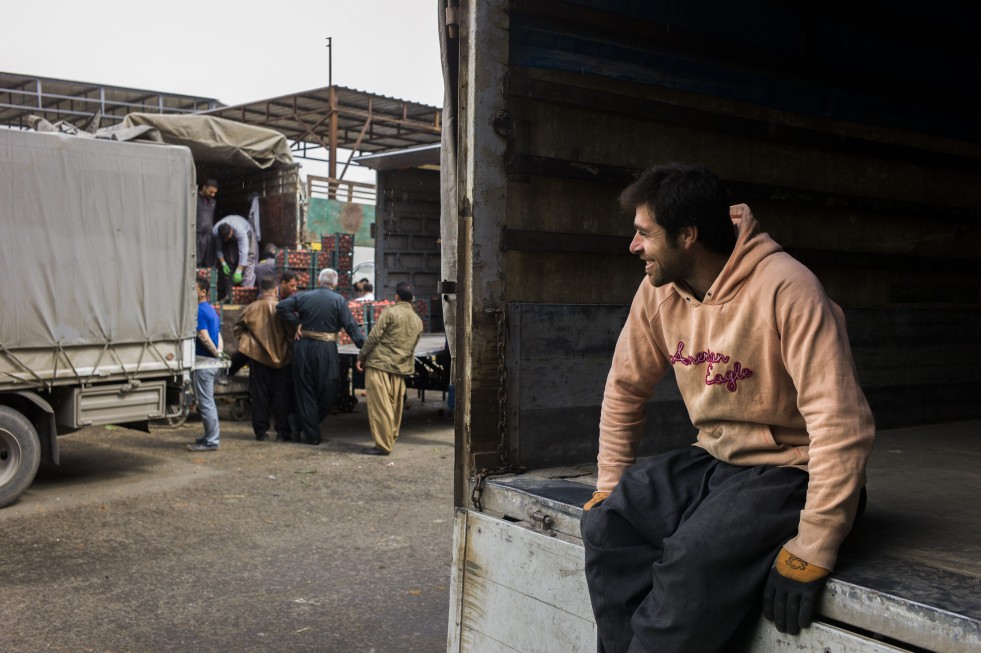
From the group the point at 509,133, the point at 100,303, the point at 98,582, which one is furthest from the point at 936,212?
the point at 100,303

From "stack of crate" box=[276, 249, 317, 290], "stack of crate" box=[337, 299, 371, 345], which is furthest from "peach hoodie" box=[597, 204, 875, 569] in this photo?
"stack of crate" box=[276, 249, 317, 290]

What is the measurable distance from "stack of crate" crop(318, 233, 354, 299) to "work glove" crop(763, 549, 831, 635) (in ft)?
41.3

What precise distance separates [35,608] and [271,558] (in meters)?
1.41

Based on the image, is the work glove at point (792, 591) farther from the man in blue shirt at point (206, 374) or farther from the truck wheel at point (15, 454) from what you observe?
the man in blue shirt at point (206, 374)

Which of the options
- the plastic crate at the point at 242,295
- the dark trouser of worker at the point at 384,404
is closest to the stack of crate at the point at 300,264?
the plastic crate at the point at 242,295

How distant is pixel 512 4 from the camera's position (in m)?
3.47

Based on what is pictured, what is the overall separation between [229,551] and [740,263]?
4.58 metres

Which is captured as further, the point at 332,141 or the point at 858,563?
the point at 332,141

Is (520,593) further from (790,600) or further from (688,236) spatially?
(688,236)

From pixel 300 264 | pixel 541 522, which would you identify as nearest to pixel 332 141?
pixel 300 264

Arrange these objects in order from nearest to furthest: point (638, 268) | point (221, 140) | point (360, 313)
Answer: point (638, 268) < point (221, 140) < point (360, 313)

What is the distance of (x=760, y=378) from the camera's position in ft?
7.93

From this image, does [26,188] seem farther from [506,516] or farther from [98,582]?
[506,516]

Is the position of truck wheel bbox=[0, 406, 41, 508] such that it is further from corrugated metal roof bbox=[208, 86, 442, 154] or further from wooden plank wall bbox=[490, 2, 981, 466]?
corrugated metal roof bbox=[208, 86, 442, 154]
